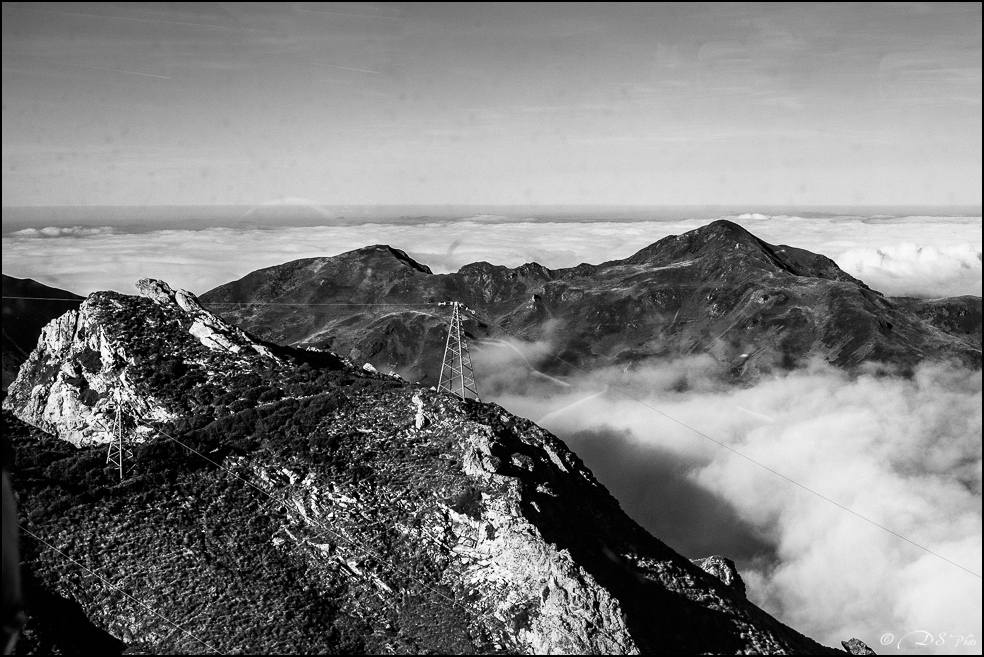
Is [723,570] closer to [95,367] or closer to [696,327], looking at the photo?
[95,367]

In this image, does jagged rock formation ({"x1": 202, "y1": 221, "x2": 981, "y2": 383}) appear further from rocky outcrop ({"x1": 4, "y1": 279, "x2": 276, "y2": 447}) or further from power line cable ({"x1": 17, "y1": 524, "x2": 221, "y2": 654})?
power line cable ({"x1": 17, "y1": 524, "x2": 221, "y2": 654})

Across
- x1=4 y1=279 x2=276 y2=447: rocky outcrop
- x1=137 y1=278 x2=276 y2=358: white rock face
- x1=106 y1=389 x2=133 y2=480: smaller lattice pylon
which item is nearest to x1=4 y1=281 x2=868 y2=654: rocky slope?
x1=4 y1=279 x2=276 y2=447: rocky outcrop

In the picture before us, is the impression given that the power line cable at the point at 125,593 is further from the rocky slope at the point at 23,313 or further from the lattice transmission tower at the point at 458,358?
the rocky slope at the point at 23,313

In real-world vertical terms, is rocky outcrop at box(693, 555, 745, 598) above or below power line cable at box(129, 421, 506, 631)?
below

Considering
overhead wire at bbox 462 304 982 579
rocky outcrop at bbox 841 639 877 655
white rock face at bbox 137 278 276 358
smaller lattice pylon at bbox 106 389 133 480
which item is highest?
white rock face at bbox 137 278 276 358

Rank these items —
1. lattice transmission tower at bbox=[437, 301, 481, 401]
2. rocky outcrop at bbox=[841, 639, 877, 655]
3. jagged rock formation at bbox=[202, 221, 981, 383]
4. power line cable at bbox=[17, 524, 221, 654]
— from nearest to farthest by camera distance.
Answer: power line cable at bbox=[17, 524, 221, 654] < rocky outcrop at bbox=[841, 639, 877, 655] < lattice transmission tower at bbox=[437, 301, 481, 401] < jagged rock formation at bbox=[202, 221, 981, 383]

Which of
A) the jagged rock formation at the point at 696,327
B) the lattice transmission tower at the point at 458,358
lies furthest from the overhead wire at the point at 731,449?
the lattice transmission tower at the point at 458,358

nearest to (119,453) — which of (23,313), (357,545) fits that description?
(357,545)

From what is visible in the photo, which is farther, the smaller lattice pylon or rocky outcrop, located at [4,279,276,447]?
rocky outcrop, located at [4,279,276,447]

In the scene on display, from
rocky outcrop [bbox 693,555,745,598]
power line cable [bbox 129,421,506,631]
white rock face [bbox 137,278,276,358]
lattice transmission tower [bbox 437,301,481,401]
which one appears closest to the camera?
power line cable [bbox 129,421,506,631]
